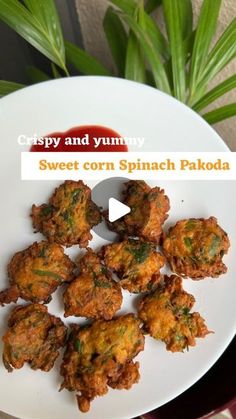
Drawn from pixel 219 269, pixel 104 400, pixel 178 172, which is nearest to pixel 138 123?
pixel 178 172

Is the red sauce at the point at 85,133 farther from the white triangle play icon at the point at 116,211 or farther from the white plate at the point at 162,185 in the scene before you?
the white triangle play icon at the point at 116,211

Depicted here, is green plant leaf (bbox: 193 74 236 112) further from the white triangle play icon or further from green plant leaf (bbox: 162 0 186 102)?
the white triangle play icon

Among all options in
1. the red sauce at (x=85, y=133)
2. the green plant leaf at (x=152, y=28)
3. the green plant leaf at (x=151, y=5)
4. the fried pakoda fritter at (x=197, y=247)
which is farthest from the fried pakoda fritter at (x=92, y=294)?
the green plant leaf at (x=151, y=5)

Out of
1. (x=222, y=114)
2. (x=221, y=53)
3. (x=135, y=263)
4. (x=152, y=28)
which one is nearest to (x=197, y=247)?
(x=135, y=263)

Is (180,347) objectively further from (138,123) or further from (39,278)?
(138,123)

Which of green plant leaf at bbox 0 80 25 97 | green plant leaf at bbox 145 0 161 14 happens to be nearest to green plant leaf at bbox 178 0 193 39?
green plant leaf at bbox 145 0 161 14

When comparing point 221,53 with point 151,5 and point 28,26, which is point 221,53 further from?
point 28,26
